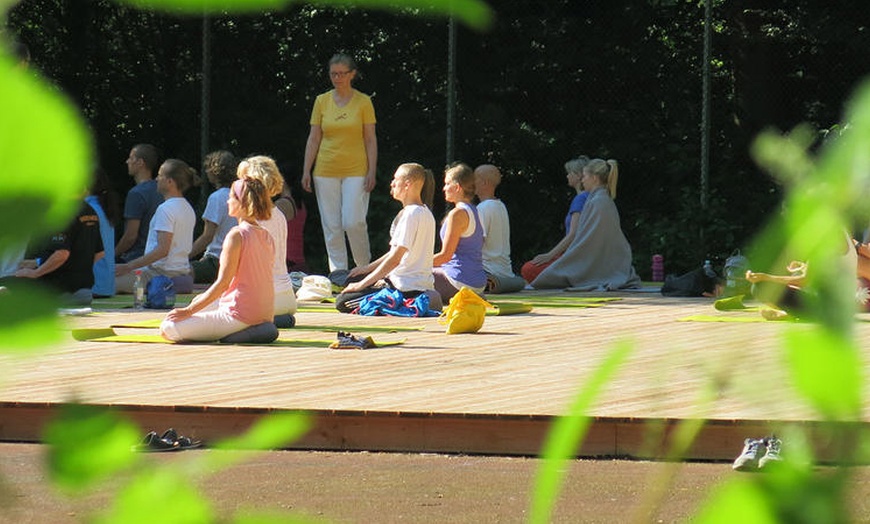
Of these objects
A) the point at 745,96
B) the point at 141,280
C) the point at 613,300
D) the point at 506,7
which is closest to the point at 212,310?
the point at 141,280

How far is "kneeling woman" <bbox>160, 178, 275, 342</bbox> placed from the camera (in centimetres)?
877

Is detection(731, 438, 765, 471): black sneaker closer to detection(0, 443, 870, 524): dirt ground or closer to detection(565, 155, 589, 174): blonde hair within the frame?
detection(0, 443, 870, 524): dirt ground

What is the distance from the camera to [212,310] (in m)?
9.37

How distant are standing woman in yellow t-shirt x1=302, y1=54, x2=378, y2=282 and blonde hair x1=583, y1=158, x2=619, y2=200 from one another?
200cm

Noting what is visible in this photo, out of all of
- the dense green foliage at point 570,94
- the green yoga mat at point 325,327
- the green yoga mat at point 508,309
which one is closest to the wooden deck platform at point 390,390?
the green yoga mat at point 325,327

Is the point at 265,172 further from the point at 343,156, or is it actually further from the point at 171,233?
the point at 343,156

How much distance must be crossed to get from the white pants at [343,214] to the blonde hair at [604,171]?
6.58 feet

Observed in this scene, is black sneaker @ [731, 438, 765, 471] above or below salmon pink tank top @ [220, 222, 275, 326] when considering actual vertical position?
above

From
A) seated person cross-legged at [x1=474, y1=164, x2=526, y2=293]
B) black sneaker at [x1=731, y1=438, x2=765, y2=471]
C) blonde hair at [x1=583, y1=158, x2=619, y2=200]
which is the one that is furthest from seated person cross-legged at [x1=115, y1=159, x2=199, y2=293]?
black sneaker at [x1=731, y1=438, x2=765, y2=471]

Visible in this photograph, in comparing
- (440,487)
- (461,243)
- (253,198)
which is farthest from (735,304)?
(461,243)

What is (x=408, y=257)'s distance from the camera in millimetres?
10930

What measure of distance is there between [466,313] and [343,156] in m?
4.38

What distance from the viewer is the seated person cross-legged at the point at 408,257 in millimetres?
10891

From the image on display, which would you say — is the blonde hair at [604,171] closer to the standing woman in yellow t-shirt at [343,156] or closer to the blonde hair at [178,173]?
the standing woman in yellow t-shirt at [343,156]
